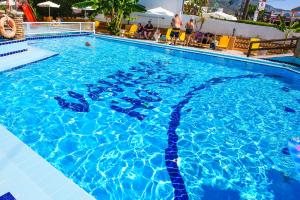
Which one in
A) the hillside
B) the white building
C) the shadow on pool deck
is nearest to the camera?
the shadow on pool deck

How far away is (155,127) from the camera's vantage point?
6.55m

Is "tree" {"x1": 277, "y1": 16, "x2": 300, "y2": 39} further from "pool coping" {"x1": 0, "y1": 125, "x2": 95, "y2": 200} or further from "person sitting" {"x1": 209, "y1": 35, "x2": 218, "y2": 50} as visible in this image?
"pool coping" {"x1": 0, "y1": 125, "x2": 95, "y2": 200}

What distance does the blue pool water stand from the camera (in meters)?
4.70

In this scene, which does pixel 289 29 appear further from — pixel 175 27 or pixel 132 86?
pixel 132 86

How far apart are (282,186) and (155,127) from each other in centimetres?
298

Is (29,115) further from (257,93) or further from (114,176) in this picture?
(257,93)

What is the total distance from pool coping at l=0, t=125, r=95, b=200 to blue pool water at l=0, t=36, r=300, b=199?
0.44 metres

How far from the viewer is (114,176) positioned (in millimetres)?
4656

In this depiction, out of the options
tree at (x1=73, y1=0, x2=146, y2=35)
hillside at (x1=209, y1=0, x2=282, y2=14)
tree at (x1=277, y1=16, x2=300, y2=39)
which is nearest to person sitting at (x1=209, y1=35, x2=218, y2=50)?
tree at (x1=277, y1=16, x2=300, y2=39)

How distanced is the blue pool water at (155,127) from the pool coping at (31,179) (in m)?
0.44

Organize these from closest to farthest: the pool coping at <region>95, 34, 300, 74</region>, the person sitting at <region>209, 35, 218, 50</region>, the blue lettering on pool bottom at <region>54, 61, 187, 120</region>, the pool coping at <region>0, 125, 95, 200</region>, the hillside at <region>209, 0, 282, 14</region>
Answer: the pool coping at <region>0, 125, 95, 200</region> → the blue lettering on pool bottom at <region>54, 61, 187, 120</region> → the pool coping at <region>95, 34, 300, 74</region> → the person sitting at <region>209, 35, 218, 50</region> → the hillside at <region>209, 0, 282, 14</region>

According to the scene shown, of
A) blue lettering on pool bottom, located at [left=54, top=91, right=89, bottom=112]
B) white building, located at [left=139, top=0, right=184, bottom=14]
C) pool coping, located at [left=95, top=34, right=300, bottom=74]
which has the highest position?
white building, located at [left=139, top=0, right=184, bottom=14]

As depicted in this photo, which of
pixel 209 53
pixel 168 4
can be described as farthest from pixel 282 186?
pixel 168 4

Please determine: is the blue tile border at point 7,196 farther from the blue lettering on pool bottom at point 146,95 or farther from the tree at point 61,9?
the tree at point 61,9
